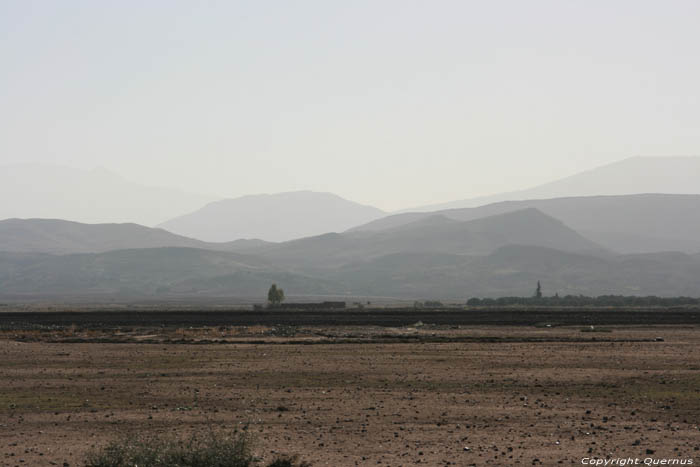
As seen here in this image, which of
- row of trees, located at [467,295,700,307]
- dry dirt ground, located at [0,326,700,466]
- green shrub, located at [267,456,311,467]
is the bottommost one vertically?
green shrub, located at [267,456,311,467]

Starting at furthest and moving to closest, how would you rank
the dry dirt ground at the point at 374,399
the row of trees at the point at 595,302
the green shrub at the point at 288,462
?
the row of trees at the point at 595,302, the dry dirt ground at the point at 374,399, the green shrub at the point at 288,462

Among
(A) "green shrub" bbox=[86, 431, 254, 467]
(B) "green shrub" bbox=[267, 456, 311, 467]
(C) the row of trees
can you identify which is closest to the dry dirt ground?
(B) "green shrub" bbox=[267, 456, 311, 467]

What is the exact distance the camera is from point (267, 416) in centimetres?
2480

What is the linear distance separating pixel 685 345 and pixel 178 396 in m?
33.1

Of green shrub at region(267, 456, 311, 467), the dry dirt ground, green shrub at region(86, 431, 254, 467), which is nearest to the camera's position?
green shrub at region(86, 431, 254, 467)

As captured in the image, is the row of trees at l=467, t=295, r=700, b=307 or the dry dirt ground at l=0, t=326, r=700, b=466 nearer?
the dry dirt ground at l=0, t=326, r=700, b=466

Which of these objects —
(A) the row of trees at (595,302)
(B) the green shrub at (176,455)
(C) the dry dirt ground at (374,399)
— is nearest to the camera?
(B) the green shrub at (176,455)

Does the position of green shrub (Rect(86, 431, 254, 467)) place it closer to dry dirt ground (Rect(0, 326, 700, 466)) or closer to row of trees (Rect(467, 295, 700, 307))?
dry dirt ground (Rect(0, 326, 700, 466))

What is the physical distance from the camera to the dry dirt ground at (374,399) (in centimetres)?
2039

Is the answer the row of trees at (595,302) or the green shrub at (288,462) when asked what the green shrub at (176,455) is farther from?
the row of trees at (595,302)

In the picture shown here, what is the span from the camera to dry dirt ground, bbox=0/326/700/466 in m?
20.4

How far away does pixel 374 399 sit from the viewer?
1096 inches

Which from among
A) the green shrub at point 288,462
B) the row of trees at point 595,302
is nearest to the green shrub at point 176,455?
the green shrub at point 288,462

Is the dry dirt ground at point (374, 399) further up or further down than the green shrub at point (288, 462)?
further up
